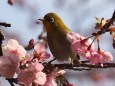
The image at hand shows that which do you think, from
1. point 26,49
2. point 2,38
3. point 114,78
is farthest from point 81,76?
point 2,38

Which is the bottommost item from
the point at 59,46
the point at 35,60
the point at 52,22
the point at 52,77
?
the point at 52,77

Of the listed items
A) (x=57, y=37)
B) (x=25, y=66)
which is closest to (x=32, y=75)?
(x=25, y=66)

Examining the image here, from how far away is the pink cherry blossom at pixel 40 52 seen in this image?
6.37ft

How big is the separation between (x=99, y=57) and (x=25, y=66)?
404 millimetres

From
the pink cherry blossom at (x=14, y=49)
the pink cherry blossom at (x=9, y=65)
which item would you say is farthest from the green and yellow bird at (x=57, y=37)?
the pink cherry blossom at (x=9, y=65)

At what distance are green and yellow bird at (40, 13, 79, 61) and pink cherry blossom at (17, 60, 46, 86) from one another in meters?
0.46

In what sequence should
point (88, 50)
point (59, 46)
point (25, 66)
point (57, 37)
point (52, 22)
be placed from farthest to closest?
point (52, 22), point (57, 37), point (59, 46), point (88, 50), point (25, 66)

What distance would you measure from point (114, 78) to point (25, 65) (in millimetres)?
A: 5686

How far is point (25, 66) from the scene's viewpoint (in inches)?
70.5

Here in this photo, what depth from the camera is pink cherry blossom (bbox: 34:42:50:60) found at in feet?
6.37

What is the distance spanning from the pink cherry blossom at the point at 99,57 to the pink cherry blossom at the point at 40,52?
28 centimetres

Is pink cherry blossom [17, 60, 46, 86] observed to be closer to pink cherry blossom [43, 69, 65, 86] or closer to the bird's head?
pink cherry blossom [43, 69, 65, 86]

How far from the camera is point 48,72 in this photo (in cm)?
185

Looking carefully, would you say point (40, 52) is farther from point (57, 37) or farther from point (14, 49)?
point (57, 37)
